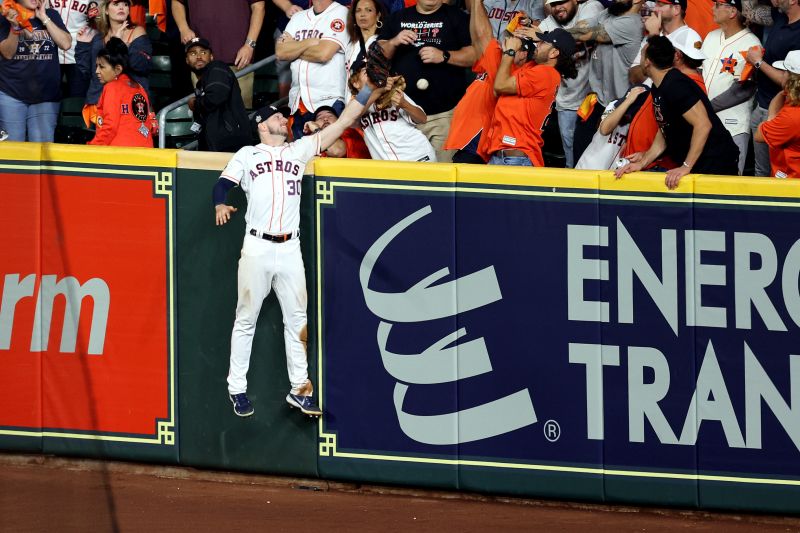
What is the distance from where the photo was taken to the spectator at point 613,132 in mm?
10977

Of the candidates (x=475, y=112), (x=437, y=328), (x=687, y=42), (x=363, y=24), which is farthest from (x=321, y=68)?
(x=687, y=42)

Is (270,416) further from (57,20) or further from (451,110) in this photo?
(57,20)

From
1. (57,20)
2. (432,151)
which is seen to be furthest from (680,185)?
(57,20)

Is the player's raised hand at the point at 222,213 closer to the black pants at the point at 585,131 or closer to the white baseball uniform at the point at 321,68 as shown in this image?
the white baseball uniform at the point at 321,68

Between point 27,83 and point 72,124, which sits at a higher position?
point 27,83

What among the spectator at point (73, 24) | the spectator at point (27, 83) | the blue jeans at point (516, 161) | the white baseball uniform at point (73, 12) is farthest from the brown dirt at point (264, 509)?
the white baseball uniform at point (73, 12)

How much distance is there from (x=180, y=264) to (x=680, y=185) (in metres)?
3.78

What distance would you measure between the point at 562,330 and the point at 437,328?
0.92m

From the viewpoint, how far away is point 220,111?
11.7 meters

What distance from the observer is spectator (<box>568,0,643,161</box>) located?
12094 millimetres

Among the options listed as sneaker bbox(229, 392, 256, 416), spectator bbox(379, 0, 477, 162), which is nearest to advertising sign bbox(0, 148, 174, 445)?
sneaker bbox(229, 392, 256, 416)

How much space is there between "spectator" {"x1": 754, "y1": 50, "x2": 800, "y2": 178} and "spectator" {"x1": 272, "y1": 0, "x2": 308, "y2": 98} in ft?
16.2

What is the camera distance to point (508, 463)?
10484mm

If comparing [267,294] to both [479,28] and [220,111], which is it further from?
[479,28]
